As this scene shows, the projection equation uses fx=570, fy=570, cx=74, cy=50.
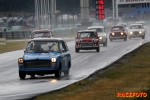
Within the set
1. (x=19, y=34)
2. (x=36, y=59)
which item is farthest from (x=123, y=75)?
(x=19, y=34)

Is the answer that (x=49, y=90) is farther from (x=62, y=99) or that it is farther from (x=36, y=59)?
(x=36, y=59)

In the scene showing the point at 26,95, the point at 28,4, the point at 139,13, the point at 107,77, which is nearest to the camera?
→ the point at 26,95

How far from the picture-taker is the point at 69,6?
135 meters

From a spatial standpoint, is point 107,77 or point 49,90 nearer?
point 49,90

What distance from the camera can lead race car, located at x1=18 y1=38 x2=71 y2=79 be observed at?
2034 centimetres

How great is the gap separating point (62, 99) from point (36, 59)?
6539 millimetres

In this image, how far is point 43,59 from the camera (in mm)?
20422

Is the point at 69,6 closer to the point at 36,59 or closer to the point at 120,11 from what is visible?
the point at 120,11

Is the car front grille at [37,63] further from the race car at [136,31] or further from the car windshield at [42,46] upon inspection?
the race car at [136,31]

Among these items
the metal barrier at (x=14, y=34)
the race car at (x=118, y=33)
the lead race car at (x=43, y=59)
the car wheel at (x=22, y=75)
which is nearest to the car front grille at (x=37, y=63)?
the lead race car at (x=43, y=59)

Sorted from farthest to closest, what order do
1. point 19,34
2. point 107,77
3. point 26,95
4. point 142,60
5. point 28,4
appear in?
point 28,4 < point 19,34 < point 142,60 < point 107,77 < point 26,95

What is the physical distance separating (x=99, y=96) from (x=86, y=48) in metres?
25.6

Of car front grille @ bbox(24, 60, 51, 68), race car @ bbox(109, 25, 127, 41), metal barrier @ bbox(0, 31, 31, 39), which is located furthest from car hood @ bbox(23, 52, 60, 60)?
metal barrier @ bbox(0, 31, 31, 39)

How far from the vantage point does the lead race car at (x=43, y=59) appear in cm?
2034
